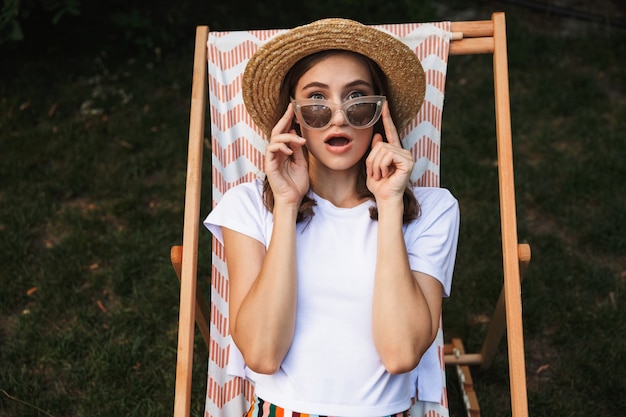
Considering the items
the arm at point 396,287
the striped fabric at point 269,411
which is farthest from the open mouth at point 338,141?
the striped fabric at point 269,411

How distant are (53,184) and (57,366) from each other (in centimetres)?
146

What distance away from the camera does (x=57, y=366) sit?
11.4ft

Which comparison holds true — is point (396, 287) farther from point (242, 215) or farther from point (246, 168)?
point (246, 168)

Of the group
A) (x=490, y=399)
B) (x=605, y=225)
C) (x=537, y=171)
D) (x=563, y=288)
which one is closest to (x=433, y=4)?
(x=537, y=171)

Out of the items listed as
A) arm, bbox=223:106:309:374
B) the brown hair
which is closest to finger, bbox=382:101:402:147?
the brown hair

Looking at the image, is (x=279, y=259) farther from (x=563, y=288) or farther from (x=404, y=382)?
(x=563, y=288)

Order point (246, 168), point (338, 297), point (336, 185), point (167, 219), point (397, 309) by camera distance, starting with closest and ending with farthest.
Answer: point (397, 309) < point (338, 297) < point (336, 185) < point (246, 168) < point (167, 219)

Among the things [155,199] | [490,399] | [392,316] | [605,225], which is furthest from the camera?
[155,199]

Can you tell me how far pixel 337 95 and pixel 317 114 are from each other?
109 mm

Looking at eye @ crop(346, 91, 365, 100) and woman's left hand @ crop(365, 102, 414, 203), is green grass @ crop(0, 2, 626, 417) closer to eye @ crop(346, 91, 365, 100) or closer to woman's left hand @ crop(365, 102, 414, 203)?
woman's left hand @ crop(365, 102, 414, 203)

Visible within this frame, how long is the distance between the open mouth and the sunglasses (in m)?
0.07

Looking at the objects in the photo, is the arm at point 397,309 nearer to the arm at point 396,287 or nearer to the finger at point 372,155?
the arm at point 396,287

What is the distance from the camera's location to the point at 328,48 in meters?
2.46

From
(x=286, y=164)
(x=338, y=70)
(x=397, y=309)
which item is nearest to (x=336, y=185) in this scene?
(x=286, y=164)
